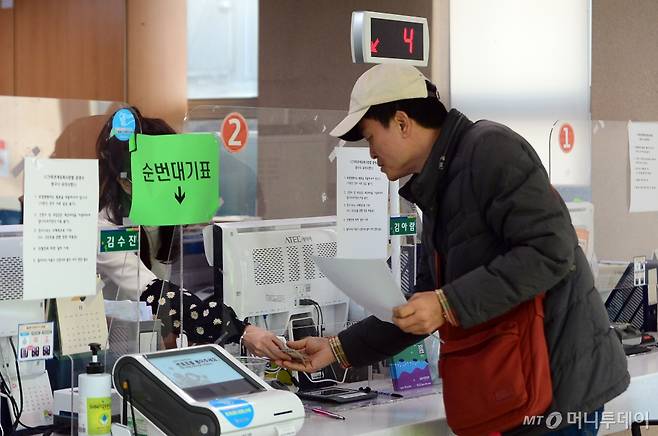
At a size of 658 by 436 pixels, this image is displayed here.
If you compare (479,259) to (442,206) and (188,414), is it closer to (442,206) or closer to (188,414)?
(442,206)

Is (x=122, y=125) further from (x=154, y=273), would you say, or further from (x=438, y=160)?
(x=438, y=160)

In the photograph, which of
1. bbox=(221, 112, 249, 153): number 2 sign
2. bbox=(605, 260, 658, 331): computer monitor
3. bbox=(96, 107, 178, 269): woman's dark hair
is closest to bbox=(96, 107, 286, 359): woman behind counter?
bbox=(96, 107, 178, 269): woman's dark hair

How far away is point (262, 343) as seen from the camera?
2574 mm

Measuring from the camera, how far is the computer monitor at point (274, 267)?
2691 millimetres

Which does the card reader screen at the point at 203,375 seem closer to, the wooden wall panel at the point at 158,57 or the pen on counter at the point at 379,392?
the pen on counter at the point at 379,392

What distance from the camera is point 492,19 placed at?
195 inches

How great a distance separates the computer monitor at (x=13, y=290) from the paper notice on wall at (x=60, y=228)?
0.41ft

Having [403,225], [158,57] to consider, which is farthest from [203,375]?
[158,57]

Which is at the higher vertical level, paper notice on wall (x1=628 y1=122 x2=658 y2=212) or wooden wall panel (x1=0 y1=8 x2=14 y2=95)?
wooden wall panel (x1=0 y1=8 x2=14 y2=95)

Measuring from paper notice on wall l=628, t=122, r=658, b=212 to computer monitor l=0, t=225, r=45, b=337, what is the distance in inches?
90.2

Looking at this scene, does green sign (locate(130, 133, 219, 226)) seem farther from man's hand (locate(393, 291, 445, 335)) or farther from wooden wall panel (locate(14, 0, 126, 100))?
wooden wall panel (locate(14, 0, 126, 100))

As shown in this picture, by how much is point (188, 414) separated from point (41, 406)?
620 mm

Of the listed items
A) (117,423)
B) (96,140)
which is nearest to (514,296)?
(117,423)

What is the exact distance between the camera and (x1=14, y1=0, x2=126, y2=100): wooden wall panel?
5883mm
